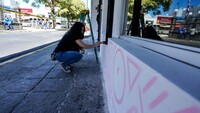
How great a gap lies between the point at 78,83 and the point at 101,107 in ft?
3.09

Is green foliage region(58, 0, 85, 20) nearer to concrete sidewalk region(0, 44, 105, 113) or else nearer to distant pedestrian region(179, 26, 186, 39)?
concrete sidewalk region(0, 44, 105, 113)

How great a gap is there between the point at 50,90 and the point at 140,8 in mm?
1855

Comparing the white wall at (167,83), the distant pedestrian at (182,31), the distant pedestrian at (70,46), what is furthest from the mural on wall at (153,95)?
the distant pedestrian at (70,46)

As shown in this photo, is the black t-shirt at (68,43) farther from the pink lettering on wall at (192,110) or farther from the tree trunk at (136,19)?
the pink lettering on wall at (192,110)

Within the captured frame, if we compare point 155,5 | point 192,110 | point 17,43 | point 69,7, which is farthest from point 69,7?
point 192,110

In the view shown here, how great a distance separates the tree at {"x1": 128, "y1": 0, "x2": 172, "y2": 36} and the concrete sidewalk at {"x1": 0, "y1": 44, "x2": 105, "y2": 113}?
3.68 ft

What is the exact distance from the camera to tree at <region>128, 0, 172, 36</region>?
54.1 inches

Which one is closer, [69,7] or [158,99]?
[158,99]

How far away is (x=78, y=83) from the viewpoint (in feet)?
10.00

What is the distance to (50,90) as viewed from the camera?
8.95ft

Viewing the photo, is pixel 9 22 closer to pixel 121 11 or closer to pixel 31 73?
pixel 31 73

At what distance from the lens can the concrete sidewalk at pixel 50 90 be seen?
7.14 feet

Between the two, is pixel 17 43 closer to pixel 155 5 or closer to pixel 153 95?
pixel 155 5

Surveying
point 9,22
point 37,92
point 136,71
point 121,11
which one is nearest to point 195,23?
point 136,71
